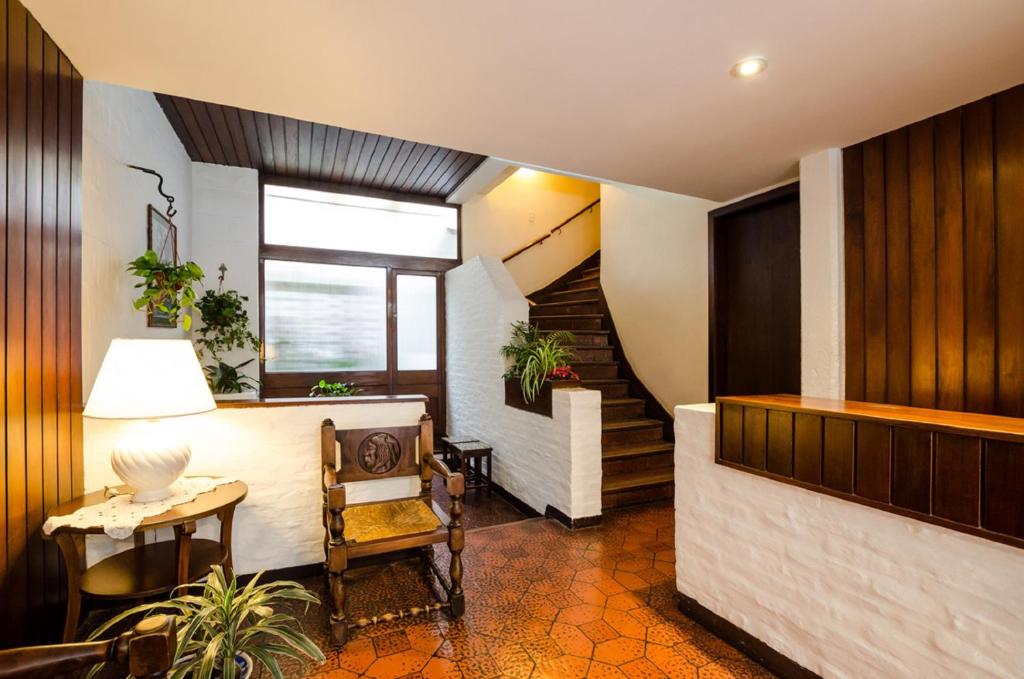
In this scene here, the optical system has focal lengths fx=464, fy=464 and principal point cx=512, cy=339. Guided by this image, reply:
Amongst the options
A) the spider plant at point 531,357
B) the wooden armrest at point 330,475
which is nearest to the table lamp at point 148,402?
the wooden armrest at point 330,475

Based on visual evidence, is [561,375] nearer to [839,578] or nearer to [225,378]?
[839,578]

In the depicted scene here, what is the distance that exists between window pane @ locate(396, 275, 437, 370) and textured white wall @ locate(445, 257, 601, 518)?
0.23 metres

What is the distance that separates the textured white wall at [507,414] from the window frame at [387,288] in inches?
7.3

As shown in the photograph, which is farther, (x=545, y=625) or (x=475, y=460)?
(x=475, y=460)

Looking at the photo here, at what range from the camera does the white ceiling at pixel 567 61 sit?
57.2 inches

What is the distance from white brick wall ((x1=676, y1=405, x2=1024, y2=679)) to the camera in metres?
1.24

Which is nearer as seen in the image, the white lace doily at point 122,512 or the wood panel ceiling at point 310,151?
the white lace doily at point 122,512

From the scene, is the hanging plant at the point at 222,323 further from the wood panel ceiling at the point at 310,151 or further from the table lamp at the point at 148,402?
the table lamp at the point at 148,402

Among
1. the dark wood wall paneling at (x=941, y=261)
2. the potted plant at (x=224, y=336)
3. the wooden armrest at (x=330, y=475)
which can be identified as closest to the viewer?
the dark wood wall paneling at (x=941, y=261)

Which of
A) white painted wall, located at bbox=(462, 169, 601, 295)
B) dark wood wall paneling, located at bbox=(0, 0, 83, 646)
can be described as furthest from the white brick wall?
white painted wall, located at bbox=(462, 169, 601, 295)

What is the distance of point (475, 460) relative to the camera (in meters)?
4.20

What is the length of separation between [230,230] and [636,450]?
4.26m

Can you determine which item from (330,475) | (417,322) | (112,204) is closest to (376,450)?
(330,475)

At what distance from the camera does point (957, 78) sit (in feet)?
5.90
